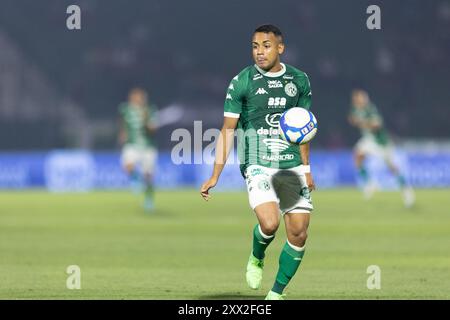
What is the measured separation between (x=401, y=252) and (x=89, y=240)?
17.0 feet

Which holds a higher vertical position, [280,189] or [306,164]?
[306,164]

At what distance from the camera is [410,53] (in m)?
40.6

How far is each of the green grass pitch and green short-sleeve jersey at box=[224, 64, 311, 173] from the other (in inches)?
56.5

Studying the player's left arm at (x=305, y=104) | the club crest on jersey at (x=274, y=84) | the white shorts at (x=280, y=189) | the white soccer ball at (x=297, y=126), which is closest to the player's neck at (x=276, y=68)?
the club crest on jersey at (x=274, y=84)

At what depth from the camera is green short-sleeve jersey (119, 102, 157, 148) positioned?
82.7 ft

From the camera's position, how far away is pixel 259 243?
396 inches

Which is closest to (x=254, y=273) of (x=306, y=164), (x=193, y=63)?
(x=306, y=164)

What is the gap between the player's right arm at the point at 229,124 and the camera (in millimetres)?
9422

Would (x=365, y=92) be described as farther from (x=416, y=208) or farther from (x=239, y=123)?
(x=239, y=123)

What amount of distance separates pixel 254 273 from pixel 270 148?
1.32 meters

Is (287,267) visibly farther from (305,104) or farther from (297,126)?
(305,104)

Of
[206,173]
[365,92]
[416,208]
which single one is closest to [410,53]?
[365,92]

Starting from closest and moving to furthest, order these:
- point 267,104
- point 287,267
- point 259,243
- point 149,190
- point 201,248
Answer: point 287,267, point 267,104, point 259,243, point 201,248, point 149,190

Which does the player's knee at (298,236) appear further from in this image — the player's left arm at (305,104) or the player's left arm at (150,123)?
Answer: the player's left arm at (150,123)
